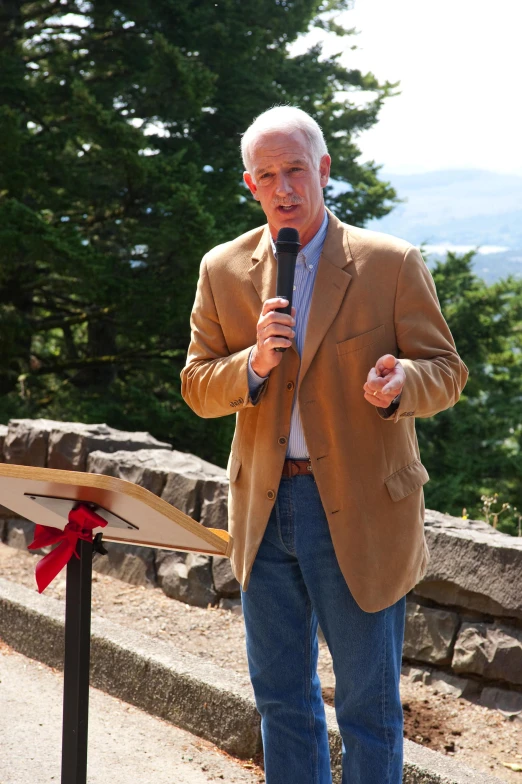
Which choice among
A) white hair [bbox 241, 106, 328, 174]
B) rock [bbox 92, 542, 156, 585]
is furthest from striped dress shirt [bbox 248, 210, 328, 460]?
rock [bbox 92, 542, 156, 585]

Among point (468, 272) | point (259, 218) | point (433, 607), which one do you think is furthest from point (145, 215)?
point (433, 607)

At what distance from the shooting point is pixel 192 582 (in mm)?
4926

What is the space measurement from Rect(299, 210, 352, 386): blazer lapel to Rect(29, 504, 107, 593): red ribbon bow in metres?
0.62

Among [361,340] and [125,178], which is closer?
[361,340]

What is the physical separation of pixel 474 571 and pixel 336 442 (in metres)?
1.79

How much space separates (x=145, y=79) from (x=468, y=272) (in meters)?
9.57

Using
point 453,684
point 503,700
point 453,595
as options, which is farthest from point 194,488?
point 503,700

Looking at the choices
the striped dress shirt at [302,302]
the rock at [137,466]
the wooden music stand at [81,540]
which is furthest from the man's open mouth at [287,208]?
the rock at [137,466]

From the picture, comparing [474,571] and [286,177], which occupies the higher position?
[286,177]

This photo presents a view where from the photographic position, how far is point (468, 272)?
19766 mm

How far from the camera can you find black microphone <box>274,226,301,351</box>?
209cm

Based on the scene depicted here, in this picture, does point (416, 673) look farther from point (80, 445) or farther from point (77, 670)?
point (80, 445)

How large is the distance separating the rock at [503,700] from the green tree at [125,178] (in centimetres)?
908

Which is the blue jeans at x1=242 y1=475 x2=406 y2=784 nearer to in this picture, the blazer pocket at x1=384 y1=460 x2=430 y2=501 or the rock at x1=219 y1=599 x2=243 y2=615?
the blazer pocket at x1=384 y1=460 x2=430 y2=501
